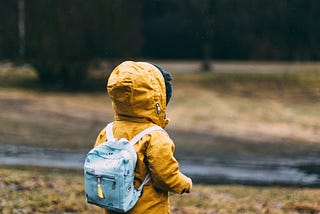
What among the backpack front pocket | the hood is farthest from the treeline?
the backpack front pocket

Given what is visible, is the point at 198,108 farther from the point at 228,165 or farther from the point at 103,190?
Result: the point at 103,190

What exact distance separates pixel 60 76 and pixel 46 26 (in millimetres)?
2066

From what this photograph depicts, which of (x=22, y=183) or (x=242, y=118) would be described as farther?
(x=242, y=118)

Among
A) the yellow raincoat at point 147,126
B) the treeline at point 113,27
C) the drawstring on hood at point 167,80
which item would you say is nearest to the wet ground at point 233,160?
the drawstring on hood at point 167,80

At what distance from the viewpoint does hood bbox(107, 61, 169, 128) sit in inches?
143

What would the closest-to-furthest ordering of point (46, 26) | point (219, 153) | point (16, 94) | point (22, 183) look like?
point (22, 183) → point (219, 153) → point (16, 94) → point (46, 26)

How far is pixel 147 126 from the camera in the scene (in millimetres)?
3705

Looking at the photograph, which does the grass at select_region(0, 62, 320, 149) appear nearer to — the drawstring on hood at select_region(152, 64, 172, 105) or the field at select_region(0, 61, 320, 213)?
the field at select_region(0, 61, 320, 213)

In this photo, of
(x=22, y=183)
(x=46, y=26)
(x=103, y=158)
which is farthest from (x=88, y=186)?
(x=46, y=26)

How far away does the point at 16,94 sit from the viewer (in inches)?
862

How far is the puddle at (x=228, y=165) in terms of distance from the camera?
32.8 ft

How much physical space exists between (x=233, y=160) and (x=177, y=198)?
179 inches

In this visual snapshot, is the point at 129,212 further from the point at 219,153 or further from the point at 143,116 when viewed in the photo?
the point at 219,153

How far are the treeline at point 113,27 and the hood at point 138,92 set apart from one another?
19.7 m
